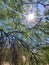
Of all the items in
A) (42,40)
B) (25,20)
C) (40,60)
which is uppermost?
(25,20)

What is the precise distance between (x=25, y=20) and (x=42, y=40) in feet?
1.47

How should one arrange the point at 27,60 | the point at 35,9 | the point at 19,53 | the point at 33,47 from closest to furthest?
the point at 19,53, the point at 27,60, the point at 33,47, the point at 35,9

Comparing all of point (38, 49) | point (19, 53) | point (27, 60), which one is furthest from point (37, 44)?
point (19, 53)

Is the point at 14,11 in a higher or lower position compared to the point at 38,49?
higher

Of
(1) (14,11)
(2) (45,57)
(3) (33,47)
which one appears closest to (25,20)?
(1) (14,11)

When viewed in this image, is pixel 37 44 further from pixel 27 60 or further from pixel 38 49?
pixel 27 60

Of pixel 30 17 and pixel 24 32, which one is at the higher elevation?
pixel 30 17

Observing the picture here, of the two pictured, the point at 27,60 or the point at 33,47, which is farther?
the point at 33,47

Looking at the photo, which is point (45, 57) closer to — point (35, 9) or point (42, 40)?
point (42, 40)

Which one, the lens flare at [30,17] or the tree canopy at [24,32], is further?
the lens flare at [30,17]

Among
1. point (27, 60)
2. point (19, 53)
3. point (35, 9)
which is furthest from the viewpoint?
point (35, 9)

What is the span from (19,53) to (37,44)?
26.0 inches

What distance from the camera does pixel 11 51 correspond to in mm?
3145

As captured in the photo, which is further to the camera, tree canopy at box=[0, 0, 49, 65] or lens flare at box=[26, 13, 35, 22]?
lens flare at box=[26, 13, 35, 22]
